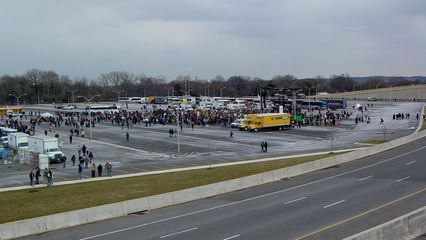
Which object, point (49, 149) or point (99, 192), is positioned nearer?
point (99, 192)

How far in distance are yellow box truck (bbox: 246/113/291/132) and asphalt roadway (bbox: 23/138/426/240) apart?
139 feet

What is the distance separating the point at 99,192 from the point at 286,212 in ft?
41.5

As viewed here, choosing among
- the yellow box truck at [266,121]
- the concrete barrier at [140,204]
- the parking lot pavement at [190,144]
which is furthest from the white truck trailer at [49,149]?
the yellow box truck at [266,121]

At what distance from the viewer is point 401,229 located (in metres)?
18.4

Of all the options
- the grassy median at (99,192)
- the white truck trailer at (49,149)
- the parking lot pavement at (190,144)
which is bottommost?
the parking lot pavement at (190,144)

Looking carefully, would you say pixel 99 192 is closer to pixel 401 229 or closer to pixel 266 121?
pixel 401 229

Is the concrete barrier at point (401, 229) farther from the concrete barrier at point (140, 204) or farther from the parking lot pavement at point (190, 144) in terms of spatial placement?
the parking lot pavement at point (190, 144)

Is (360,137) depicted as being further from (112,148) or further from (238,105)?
(238,105)

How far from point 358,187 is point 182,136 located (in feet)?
145

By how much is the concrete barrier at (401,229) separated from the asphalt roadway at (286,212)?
3.50 m

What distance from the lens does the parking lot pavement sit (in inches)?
1943

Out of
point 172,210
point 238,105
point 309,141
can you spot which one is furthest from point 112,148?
point 238,105

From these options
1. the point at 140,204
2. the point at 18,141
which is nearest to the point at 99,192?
the point at 140,204

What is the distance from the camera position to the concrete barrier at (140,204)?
81.0 feet
